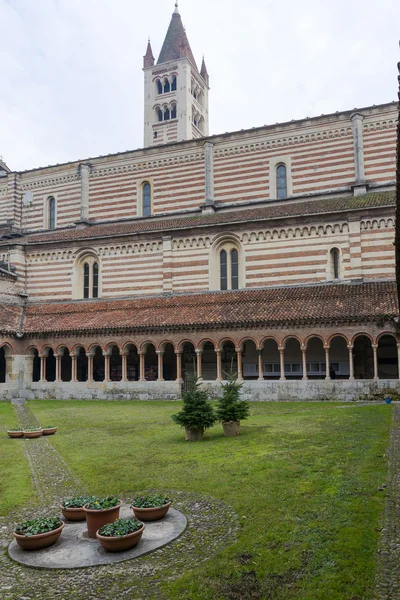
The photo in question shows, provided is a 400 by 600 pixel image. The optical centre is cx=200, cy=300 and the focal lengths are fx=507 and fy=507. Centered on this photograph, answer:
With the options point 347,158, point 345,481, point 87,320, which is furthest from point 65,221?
point 345,481

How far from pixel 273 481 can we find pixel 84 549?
4612mm

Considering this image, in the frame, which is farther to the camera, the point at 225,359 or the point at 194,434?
the point at 225,359

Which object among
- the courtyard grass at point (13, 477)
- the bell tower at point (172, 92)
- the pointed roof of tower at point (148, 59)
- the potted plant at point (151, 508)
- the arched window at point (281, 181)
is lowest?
the courtyard grass at point (13, 477)

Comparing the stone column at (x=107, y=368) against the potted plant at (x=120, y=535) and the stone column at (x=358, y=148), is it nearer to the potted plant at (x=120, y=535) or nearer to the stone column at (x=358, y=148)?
the stone column at (x=358, y=148)

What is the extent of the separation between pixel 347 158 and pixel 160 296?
1668 centimetres

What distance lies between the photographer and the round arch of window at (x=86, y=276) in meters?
39.3

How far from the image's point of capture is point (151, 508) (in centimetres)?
928

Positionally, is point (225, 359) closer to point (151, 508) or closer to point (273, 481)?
point (273, 481)

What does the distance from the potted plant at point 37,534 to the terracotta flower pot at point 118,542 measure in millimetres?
817

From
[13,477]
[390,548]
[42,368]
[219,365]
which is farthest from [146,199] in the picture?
[390,548]

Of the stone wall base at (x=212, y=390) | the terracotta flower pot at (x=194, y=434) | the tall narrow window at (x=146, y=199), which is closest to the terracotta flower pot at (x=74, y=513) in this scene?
the terracotta flower pot at (x=194, y=434)

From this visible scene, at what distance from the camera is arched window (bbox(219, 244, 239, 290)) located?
35.3 meters

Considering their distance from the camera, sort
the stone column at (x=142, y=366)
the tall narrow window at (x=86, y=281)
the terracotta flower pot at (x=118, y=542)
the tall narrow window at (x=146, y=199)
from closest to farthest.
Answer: the terracotta flower pot at (x=118, y=542), the stone column at (x=142, y=366), the tall narrow window at (x=86, y=281), the tall narrow window at (x=146, y=199)

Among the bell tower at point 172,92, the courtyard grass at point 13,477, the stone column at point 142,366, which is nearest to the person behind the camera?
the courtyard grass at point 13,477
